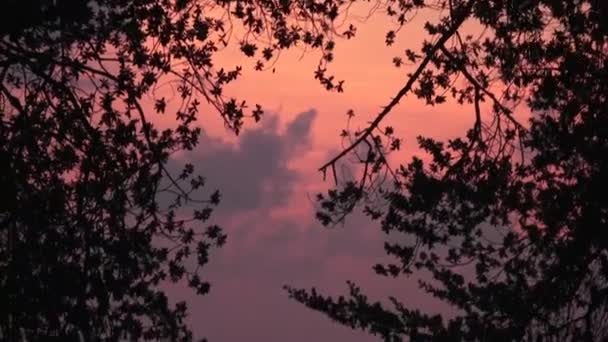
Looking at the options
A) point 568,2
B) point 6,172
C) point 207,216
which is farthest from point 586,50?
point 6,172

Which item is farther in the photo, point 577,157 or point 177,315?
point 577,157

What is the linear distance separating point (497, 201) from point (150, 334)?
482 cm

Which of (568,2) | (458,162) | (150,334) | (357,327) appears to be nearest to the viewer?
(150,334)

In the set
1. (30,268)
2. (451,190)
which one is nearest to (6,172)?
(30,268)

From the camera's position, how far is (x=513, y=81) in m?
14.2

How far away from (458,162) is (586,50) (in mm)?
2120

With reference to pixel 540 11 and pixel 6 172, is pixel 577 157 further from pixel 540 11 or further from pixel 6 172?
pixel 6 172

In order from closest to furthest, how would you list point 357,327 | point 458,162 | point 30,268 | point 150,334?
1. point 30,268
2. point 150,334
3. point 458,162
4. point 357,327

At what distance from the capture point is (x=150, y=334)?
41.8 ft

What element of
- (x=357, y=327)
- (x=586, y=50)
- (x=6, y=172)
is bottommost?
(x=6, y=172)

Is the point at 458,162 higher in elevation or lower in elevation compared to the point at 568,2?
lower

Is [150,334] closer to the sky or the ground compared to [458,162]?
closer to the ground

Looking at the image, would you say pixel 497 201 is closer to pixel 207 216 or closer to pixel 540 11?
pixel 540 11

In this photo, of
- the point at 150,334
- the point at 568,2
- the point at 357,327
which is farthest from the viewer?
the point at 357,327
